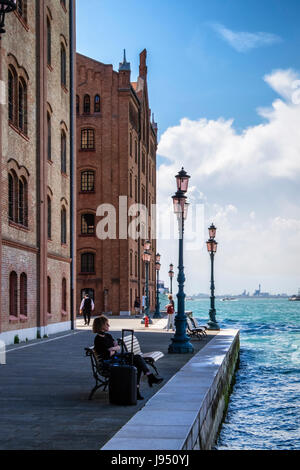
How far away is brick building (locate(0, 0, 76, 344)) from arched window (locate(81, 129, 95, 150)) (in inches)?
820

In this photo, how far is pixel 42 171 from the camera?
1077 inches

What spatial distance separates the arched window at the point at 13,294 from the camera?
23.8 meters

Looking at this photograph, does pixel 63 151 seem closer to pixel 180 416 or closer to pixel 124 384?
pixel 124 384

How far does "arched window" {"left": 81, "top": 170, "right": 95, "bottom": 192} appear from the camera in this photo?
54969 millimetres

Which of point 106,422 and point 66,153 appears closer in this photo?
point 106,422

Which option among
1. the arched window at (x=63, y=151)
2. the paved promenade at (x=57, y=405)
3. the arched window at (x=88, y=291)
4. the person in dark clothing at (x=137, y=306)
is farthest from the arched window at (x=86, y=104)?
the paved promenade at (x=57, y=405)

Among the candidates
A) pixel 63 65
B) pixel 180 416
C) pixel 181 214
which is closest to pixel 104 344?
pixel 180 416

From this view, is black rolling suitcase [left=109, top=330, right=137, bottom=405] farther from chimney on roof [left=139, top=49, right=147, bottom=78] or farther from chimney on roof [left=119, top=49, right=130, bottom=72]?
chimney on roof [left=139, top=49, right=147, bottom=78]

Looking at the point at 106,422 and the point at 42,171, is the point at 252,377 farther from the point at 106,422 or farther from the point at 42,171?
the point at 106,422

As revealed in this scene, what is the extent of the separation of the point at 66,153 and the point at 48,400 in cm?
2377

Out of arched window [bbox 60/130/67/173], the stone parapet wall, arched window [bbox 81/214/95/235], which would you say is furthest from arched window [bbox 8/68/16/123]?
arched window [bbox 81/214/95/235]

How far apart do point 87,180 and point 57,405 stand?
4564cm

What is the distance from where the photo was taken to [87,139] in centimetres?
5550
